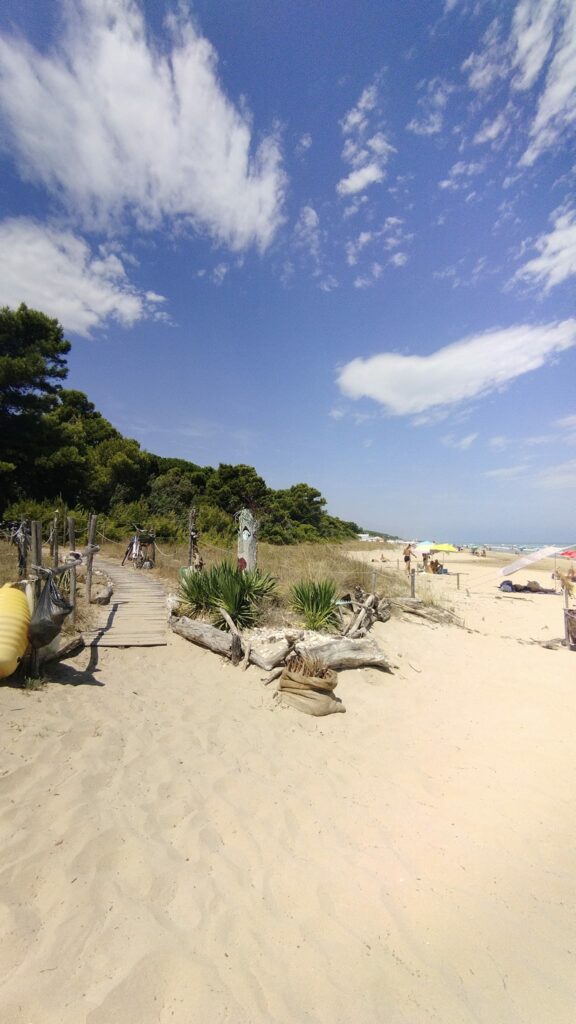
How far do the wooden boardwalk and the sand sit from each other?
108cm

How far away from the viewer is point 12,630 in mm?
4508

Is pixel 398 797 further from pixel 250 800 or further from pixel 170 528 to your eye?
pixel 170 528

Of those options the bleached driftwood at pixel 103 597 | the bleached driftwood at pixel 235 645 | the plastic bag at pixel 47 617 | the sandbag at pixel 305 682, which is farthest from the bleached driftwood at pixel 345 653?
the bleached driftwood at pixel 103 597

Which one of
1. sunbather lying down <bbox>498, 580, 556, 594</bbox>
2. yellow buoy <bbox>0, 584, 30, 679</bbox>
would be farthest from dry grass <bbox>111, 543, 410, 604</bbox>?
sunbather lying down <bbox>498, 580, 556, 594</bbox>

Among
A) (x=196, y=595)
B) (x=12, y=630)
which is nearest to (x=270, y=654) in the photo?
(x=196, y=595)

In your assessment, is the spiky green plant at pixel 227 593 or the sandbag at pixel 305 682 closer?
the sandbag at pixel 305 682

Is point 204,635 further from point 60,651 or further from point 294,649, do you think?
point 60,651

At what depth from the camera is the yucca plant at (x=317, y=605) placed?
7859mm

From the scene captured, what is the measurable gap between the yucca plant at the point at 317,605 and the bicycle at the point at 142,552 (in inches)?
315

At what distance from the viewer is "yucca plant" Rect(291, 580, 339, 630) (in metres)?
7.86

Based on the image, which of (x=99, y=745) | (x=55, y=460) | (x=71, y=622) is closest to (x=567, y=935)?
(x=99, y=745)

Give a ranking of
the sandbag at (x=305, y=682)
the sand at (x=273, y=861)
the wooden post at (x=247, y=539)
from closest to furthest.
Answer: the sand at (x=273, y=861) → the sandbag at (x=305, y=682) → the wooden post at (x=247, y=539)

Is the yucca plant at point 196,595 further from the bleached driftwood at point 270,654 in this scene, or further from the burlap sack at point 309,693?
the burlap sack at point 309,693

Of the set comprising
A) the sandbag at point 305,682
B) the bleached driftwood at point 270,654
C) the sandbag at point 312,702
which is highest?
the bleached driftwood at point 270,654
